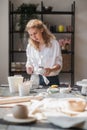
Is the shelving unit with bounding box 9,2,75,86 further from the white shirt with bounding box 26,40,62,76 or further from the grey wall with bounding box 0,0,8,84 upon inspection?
the white shirt with bounding box 26,40,62,76

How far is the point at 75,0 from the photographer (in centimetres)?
562

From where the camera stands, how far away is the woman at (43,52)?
315 cm

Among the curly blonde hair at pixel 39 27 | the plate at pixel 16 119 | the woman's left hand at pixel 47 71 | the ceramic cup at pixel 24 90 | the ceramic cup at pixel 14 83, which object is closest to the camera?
the plate at pixel 16 119

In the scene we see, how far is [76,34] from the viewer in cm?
566

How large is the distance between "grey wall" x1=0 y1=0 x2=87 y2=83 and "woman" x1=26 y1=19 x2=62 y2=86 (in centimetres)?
226

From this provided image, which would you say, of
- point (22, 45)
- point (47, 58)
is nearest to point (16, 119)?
point (47, 58)

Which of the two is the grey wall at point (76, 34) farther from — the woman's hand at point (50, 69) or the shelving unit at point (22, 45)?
the woman's hand at point (50, 69)

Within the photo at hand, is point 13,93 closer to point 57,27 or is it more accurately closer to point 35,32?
point 35,32

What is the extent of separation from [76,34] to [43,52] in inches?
100

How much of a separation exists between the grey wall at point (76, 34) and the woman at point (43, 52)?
2.26 meters

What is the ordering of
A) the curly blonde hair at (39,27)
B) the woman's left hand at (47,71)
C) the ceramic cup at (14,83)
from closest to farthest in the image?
the ceramic cup at (14,83) < the woman's left hand at (47,71) < the curly blonde hair at (39,27)

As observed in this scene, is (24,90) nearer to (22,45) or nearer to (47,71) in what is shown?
(47,71)

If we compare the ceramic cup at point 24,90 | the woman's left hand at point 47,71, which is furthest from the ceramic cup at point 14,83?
the woman's left hand at point 47,71

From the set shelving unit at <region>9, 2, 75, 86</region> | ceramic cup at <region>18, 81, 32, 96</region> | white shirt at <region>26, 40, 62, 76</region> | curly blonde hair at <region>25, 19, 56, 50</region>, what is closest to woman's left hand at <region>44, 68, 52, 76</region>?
white shirt at <region>26, 40, 62, 76</region>
